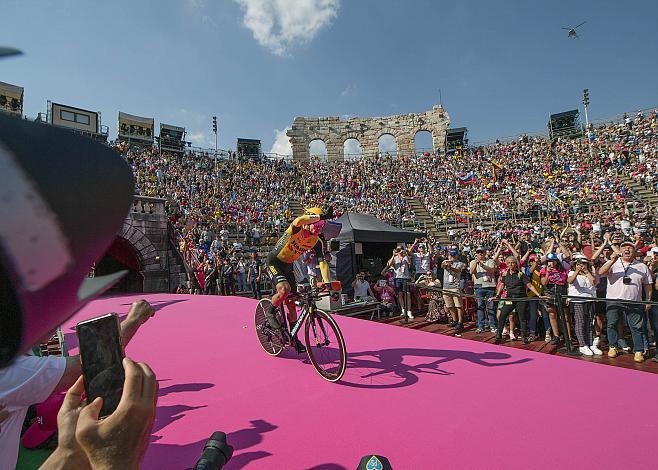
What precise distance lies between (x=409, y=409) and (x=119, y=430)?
9.21 ft

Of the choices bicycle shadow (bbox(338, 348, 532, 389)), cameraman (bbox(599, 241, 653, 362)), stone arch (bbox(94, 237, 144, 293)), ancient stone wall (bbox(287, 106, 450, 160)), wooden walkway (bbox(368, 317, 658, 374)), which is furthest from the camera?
ancient stone wall (bbox(287, 106, 450, 160))

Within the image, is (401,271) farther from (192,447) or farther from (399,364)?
(192,447)

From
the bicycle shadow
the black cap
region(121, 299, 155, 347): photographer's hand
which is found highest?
the black cap

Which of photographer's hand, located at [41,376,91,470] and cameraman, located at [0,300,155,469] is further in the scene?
cameraman, located at [0,300,155,469]

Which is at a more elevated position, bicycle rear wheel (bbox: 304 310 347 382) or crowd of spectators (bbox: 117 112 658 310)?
crowd of spectators (bbox: 117 112 658 310)

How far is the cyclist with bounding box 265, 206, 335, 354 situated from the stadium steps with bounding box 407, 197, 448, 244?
765 inches

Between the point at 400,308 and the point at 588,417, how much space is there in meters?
7.24

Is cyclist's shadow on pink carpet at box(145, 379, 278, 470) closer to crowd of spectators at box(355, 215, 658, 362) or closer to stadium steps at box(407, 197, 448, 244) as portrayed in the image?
crowd of spectators at box(355, 215, 658, 362)

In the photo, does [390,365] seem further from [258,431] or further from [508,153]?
[508,153]

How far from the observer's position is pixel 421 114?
42906 millimetres

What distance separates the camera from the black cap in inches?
18.2

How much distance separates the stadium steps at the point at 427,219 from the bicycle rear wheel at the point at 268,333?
63.7 ft

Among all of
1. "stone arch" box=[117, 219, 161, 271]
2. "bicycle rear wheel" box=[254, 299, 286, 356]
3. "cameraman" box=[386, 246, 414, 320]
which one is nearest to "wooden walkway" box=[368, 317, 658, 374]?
"cameraman" box=[386, 246, 414, 320]

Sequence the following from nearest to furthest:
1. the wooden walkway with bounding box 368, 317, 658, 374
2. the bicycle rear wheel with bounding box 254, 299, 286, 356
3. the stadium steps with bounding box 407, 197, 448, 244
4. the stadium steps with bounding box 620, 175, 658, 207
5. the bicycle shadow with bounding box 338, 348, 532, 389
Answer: the bicycle shadow with bounding box 338, 348, 532, 389 → the bicycle rear wheel with bounding box 254, 299, 286, 356 → the wooden walkway with bounding box 368, 317, 658, 374 → the stadium steps with bounding box 620, 175, 658, 207 → the stadium steps with bounding box 407, 197, 448, 244
